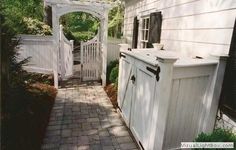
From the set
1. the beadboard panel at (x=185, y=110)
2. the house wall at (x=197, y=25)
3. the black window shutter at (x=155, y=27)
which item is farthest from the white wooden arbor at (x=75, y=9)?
the beadboard panel at (x=185, y=110)

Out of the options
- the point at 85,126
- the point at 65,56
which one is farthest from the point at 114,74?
the point at 85,126

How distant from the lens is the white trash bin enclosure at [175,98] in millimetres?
2701

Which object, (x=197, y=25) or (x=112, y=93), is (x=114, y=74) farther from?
(x=197, y=25)

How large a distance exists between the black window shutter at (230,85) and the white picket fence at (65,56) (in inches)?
233

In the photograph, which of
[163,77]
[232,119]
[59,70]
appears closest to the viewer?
[163,77]

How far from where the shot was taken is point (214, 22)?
3.20m

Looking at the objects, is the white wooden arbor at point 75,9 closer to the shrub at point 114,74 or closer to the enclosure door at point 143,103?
the shrub at point 114,74

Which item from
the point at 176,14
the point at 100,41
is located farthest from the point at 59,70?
the point at 176,14

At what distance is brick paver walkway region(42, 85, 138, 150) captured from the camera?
3754 millimetres

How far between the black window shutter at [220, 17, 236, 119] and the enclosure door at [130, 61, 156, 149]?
1.00 meters

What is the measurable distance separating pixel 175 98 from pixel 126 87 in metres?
1.58

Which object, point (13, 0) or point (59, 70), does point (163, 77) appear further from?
point (13, 0)

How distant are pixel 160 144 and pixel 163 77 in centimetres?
102

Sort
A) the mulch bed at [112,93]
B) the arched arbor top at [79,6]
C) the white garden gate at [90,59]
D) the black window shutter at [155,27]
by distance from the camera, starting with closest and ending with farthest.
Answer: the black window shutter at [155,27] < the mulch bed at [112,93] < the arched arbor top at [79,6] < the white garden gate at [90,59]
